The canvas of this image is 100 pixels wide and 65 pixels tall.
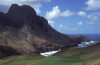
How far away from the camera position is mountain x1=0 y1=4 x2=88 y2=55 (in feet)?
310

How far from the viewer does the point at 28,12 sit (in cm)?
12031

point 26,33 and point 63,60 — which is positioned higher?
point 26,33

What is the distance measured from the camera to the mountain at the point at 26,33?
3717 inches

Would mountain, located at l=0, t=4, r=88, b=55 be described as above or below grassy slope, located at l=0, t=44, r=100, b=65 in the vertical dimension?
above

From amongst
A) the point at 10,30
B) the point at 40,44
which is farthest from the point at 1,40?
the point at 40,44

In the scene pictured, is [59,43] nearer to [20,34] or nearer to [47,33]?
[47,33]

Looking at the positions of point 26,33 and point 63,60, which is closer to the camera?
point 63,60

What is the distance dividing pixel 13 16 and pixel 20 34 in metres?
16.6

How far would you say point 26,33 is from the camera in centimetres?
10719

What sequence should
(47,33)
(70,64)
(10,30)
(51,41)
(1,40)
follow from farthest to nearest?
(47,33) < (51,41) < (10,30) < (1,40) < (70,64)

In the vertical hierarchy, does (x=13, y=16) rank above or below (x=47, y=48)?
above

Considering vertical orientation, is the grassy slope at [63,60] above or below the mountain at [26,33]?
below

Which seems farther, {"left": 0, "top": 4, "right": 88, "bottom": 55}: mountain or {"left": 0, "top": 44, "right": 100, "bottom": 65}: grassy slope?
{"left": 0, "top": 4, "right": 88, "bottom": 55}: mountain

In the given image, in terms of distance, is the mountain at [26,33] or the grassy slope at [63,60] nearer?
the grassy slope at [63,60]
